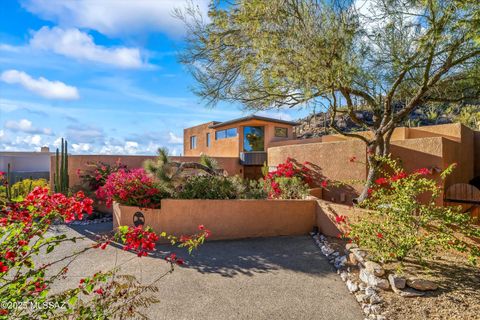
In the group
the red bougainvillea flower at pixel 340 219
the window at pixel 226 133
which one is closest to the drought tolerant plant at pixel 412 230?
the red bougainvillea flower at pixel 340 219

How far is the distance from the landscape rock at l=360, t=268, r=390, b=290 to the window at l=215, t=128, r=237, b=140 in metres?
17.8

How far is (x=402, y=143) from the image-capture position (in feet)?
31.2

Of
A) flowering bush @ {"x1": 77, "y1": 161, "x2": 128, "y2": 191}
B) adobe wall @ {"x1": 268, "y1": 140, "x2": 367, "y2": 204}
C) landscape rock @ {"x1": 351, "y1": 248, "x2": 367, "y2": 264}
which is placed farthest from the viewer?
flowering bush @ {"x1": 77, "y1": 161, "x2": 128, "y2": 191}

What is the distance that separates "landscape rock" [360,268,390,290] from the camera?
15.2 ft

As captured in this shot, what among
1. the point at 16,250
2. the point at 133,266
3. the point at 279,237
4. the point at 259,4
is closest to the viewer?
the point at 16,250

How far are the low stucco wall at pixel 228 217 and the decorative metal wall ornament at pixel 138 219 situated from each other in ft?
0.28

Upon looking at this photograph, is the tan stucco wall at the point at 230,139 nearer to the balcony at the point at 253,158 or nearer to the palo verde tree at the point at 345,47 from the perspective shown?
the balcony at the point at 253,158

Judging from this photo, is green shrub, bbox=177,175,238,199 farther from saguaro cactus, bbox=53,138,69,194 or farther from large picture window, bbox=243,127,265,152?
large picture window, bbox=243,127,265,152

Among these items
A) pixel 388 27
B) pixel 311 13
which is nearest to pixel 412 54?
pixel 388 27

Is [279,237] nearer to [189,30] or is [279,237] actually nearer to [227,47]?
[227,47]

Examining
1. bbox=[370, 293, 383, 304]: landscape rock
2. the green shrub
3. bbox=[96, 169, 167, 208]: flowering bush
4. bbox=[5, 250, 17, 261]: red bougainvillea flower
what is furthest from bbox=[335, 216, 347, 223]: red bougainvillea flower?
bbox=[5, 250, 17, 261]: red bougainvillea flower

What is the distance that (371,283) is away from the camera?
4770 mm

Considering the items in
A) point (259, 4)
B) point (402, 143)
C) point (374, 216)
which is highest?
point (259, 4)

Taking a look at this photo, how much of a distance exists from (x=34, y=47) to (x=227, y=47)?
559 cm
